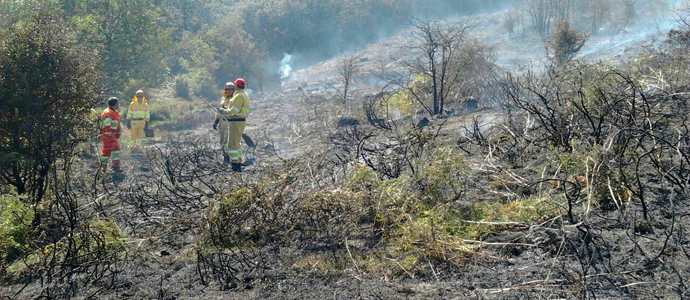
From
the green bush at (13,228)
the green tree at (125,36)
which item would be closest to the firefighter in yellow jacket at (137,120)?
the green tree at (125,36)

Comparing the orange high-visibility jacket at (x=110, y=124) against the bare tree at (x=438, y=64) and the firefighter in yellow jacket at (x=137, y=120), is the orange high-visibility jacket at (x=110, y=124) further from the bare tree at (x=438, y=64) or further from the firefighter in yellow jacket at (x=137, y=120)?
the bare tree at (x=438, y=64)

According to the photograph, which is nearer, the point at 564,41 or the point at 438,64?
the point at 438,64

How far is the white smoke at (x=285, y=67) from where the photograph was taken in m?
35.8

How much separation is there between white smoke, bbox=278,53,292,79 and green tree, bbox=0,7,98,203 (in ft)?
89.8

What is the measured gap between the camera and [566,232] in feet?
15.4

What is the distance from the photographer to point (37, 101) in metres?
6.93

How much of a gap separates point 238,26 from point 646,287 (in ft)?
106

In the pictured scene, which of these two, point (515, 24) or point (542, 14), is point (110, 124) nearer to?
point (542, 14)

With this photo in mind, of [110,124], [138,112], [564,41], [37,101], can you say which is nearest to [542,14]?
[564,41]

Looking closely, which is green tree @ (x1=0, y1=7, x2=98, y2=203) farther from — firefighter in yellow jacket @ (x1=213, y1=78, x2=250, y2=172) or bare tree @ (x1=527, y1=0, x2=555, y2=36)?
bare tree @ (x1=527, y1=0, x2=555, y2=36)

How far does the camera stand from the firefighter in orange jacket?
33.6 ft

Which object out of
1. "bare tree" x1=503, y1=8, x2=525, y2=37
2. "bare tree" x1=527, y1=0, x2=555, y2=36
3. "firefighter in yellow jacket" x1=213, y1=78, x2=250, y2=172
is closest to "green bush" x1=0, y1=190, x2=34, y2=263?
"firefighter in yellow jacket" x1=213, y1=78, x2=250, y2=172

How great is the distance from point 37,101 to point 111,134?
11.1 feet

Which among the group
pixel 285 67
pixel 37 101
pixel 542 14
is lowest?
pixel 37 101
